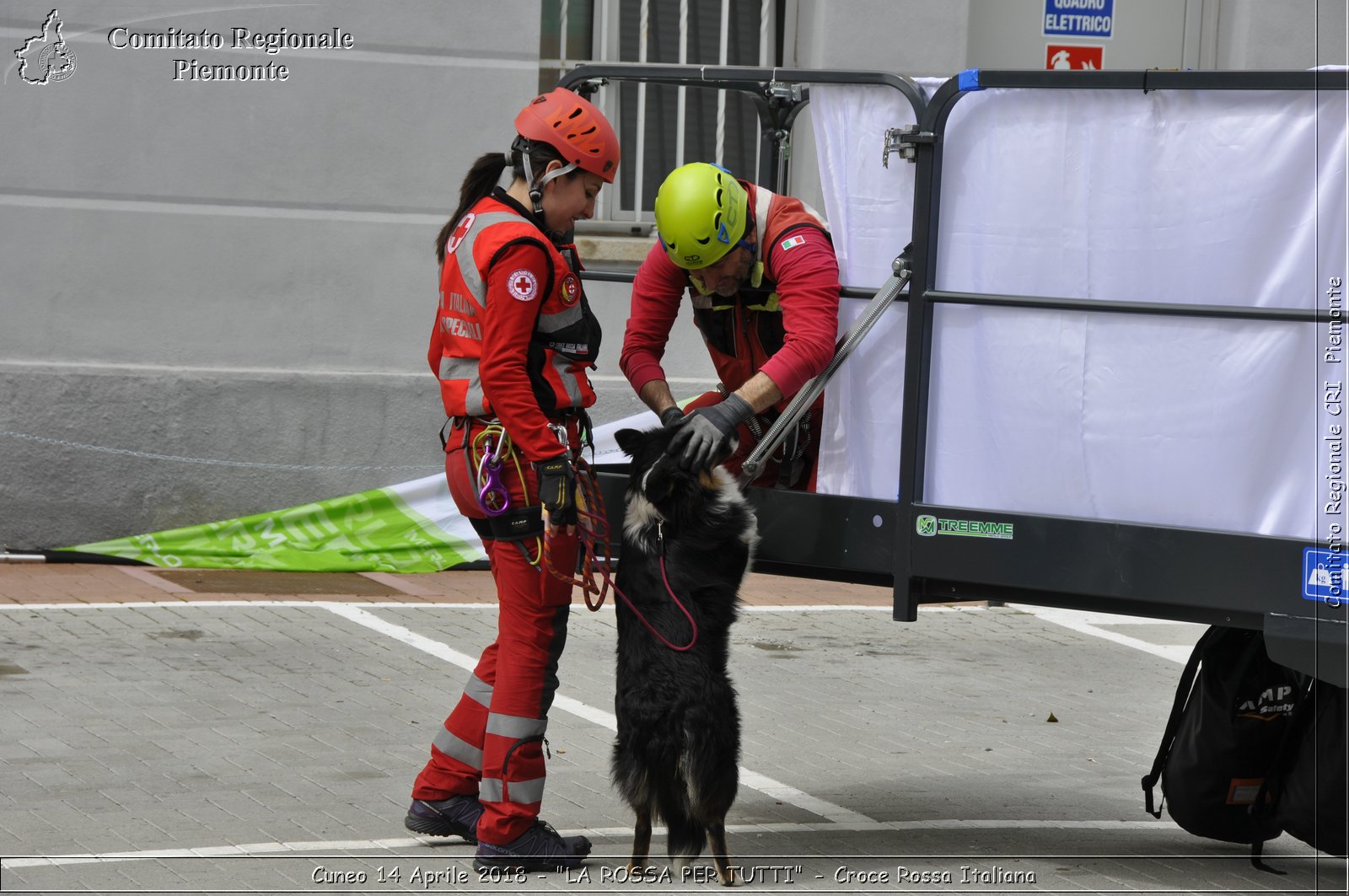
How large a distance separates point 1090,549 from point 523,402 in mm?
1654

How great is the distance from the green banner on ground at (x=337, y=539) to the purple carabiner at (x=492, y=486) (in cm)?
506

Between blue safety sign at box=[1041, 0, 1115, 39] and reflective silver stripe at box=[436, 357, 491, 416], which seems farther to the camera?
blue safety sign at box=[1041, 0, 1115, 39]

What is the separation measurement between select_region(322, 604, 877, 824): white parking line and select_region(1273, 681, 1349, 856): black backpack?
4.45 ft

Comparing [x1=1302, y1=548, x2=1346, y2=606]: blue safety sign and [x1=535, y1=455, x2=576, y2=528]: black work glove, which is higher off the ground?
[x1=535, y1=455, x2=576, y2=528]: black work glove

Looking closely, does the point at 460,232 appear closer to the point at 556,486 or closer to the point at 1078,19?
the point at 556,486

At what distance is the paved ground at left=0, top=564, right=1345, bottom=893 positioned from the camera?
472cm

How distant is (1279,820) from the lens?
484 cm

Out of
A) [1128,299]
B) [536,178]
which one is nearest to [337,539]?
[536,178]

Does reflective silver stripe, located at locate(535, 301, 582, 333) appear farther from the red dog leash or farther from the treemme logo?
the treemme logo

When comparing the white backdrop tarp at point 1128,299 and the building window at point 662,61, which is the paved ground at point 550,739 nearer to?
the white backdrop tarp at point 1128,299

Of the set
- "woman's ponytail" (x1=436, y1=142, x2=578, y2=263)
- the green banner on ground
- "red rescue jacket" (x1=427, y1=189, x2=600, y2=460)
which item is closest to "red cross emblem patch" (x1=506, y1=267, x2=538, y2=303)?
"red rescue jacket" (x1=427, y1=189, x2=600, y2=460)

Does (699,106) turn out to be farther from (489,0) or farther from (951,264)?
(951,264)

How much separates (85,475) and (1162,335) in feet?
23.1

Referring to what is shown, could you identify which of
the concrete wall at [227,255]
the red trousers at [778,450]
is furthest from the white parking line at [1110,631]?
the concrete wall at [227,255]
